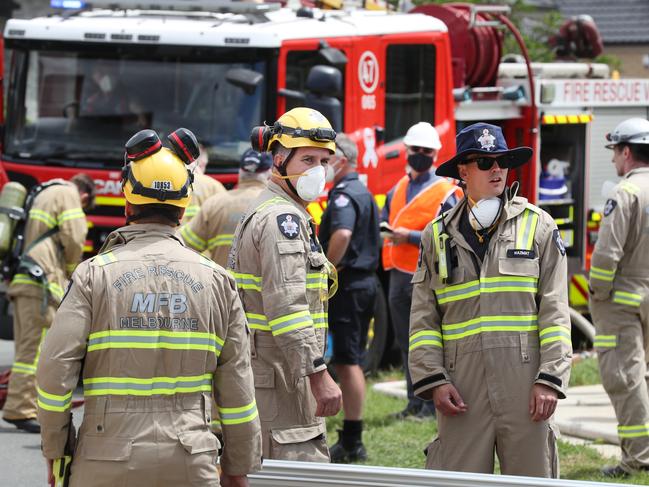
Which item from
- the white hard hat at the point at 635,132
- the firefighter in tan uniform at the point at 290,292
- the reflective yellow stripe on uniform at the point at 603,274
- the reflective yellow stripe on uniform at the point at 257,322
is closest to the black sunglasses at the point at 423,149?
the white hard hat at the point at 635,132

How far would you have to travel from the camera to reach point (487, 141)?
480 centimetres

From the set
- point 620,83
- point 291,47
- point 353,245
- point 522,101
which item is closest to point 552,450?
→ point 353,245

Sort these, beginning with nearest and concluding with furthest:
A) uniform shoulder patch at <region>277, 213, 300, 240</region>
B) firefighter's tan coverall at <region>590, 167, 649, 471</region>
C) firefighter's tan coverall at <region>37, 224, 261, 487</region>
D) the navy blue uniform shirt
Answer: firefighter's tan coverall at <region>37, 224, 261, 487</region>, uniform shoulder patch at <region>277, 213, 300, 240</region>, firefighter's tan coverall at <region>590, 167, 649, 471</region>, the navy blue uniform shirt

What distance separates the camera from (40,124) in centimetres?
963

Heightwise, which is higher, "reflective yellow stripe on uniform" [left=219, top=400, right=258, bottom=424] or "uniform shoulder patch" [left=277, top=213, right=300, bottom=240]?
"uniform shoulder patch" [left=277, top=213, right=300, bottom=240]

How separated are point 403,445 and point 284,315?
10.3ft

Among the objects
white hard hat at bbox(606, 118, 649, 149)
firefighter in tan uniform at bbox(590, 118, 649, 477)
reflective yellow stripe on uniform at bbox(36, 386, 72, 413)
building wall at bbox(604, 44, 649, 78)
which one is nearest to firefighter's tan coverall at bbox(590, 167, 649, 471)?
firefighter in tan uniform at bbox(590, 118, 649, 477)

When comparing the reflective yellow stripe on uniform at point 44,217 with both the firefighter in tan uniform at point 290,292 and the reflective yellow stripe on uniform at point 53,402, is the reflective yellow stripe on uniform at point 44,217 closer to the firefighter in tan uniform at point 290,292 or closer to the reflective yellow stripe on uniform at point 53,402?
the firefighter in tan uniform at point 290,292

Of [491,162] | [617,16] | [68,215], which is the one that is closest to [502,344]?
[491,162]

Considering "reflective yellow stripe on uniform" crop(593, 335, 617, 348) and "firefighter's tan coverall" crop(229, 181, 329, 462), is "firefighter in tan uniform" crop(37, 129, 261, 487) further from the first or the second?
"reflective yellow stripe on uniform" crop(593, 335, 617, 348)

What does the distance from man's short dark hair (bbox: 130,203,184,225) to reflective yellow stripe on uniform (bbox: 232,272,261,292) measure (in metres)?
0.92

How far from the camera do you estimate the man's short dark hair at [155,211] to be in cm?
393

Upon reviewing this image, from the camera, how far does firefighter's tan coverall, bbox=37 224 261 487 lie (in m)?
3.72

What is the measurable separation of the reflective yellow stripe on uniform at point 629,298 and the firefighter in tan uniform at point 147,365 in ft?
11.0
